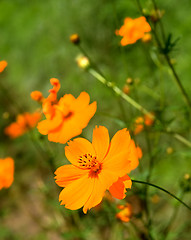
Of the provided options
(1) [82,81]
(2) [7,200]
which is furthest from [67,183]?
(2) [7,200]

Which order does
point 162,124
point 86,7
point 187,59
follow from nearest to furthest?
point 162,124
point 187,59
point 86,7

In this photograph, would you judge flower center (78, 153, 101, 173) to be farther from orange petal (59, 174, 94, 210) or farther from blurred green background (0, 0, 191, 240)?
blurred green background (0, 0, 191, 240)

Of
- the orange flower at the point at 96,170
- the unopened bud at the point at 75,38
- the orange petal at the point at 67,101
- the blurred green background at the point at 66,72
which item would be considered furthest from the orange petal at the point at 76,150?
the blurred green background at the point at 66,72

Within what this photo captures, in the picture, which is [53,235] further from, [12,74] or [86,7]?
[86,7]

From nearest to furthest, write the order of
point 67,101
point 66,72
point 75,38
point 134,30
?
point 67,101 < point 134,30 < point 75,38 < point 66,72

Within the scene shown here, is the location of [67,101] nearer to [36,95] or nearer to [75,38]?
[36,95]

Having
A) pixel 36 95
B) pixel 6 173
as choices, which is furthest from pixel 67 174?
pixel 6 173
